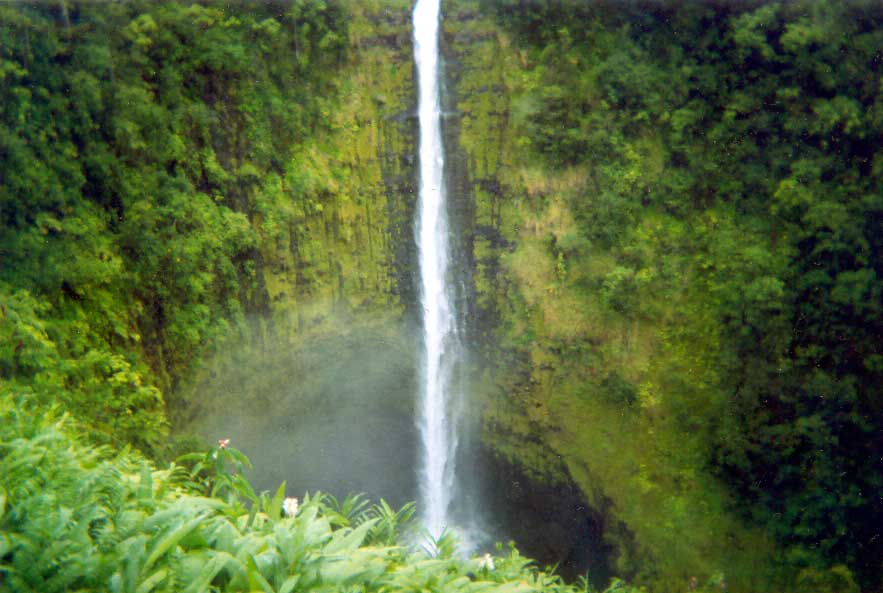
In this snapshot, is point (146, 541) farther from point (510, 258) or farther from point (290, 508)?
point (510, 258)

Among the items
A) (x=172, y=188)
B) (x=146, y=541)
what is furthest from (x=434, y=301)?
(x=146, y=541)

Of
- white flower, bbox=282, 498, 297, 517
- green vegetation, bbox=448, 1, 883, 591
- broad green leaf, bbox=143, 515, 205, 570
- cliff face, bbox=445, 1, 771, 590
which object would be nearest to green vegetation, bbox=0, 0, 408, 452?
cliff face, bbox=445, 1, 771, 590

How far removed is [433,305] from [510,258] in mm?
1599

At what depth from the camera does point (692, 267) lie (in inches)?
432

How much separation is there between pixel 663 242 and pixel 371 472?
6.57 metres

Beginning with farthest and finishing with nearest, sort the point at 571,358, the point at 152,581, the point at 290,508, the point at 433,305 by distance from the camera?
the point at 433,305, the point at 571,358, the point at 290,508, the point at 152,581

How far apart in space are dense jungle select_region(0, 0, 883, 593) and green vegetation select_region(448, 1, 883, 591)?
0.04 meters

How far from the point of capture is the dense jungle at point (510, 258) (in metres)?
9.13

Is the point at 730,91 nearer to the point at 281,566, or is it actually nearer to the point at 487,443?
the point at 487,443

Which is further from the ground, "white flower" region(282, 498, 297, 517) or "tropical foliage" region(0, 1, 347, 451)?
"tropical foliage" region(0, 1, 347, 451)

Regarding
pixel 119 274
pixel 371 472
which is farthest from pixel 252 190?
pixel 371 472

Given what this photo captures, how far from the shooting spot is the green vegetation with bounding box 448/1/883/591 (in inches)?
381

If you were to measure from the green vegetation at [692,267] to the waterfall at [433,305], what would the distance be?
1.94 feet

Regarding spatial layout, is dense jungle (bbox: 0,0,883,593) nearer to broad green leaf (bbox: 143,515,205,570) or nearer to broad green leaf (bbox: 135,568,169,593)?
broad green leaf (bbox: 143,515,205,570)
